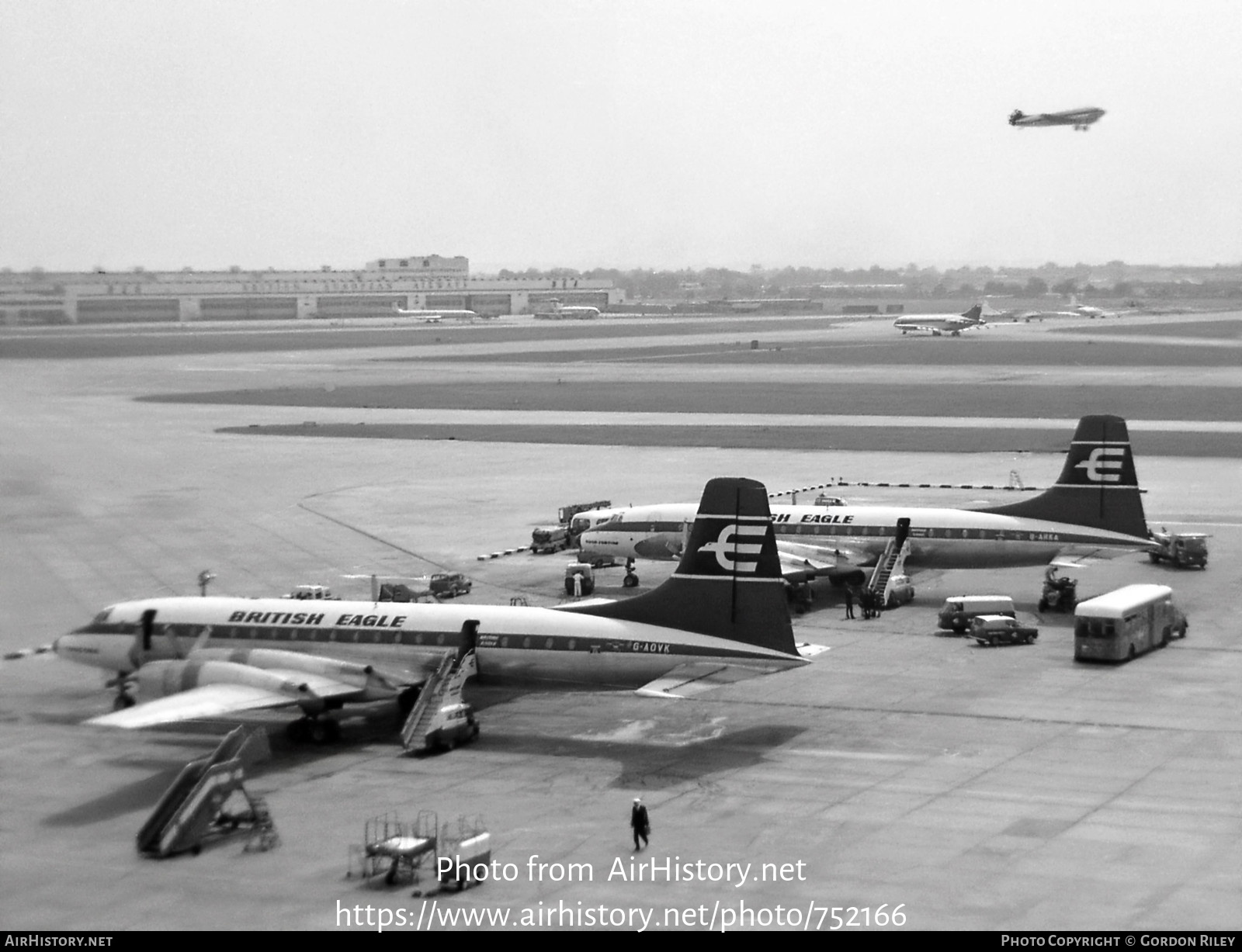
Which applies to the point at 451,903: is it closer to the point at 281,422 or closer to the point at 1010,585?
the point at 1010,585

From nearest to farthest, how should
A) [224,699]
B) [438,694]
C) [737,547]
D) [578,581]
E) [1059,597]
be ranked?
1. [224,699]
2. [438,694]
3. [737,547]
4. [1059,597]
5. [578,581]

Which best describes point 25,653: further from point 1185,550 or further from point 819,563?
point 1185,550

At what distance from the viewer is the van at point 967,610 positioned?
188 feet

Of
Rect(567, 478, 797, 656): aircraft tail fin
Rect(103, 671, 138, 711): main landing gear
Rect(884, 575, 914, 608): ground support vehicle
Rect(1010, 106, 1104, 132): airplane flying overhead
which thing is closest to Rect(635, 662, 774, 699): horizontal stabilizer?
Rect(567, 478, 797, 656): aircraft tail fin

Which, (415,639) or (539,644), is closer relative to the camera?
(539,644)

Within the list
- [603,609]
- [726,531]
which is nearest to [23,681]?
[603,609]

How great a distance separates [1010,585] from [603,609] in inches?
1132

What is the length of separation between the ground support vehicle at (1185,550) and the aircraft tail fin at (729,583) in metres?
30.9

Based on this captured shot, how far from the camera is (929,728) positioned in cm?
4334

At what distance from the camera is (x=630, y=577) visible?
6844 centimetres

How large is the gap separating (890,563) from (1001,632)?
9560 mm

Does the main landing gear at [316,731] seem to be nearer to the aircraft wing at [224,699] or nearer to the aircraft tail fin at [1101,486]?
the aircraft wing at [224,699]

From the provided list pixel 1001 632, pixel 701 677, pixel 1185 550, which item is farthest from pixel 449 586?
pixel 1185 550

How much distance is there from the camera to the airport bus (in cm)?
5131
